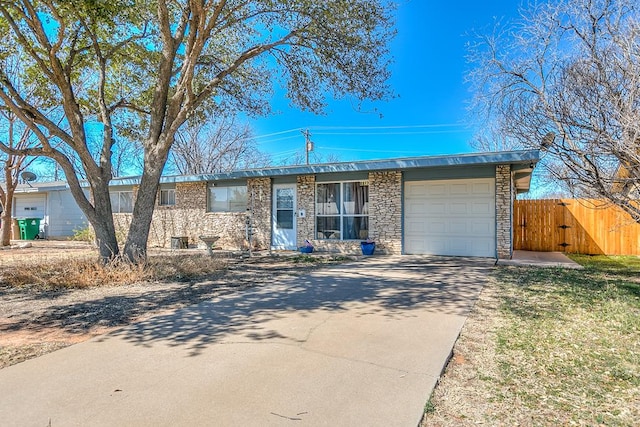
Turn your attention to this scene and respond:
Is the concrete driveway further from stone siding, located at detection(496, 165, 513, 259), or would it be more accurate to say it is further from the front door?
the front door

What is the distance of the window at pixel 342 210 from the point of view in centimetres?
1109

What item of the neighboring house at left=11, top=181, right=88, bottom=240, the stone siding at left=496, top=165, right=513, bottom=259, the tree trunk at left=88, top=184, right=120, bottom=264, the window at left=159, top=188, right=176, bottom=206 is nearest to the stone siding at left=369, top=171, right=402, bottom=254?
the stone siding at left=496, top=165, right=513, bottom=259

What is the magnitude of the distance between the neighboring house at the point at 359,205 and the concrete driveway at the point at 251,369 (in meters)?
5.42

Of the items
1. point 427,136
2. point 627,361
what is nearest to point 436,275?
point 627,361

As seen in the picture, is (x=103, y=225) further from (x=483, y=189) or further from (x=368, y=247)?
(x=483, y=189)

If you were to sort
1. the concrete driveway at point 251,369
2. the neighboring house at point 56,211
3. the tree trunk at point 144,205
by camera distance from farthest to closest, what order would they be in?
the neighboring house at point 56,211
the tree trunk at point 144,205
the concrete driveway at point 251,369

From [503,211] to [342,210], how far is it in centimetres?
443

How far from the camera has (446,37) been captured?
889 cm

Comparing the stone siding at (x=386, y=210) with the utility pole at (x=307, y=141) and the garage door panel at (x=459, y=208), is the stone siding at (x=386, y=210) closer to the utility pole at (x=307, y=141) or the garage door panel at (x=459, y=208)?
the garage door panel at (x=459, y=208)

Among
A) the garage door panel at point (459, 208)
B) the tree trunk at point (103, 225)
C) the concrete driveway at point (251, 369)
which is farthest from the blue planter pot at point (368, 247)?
the tree trunk at point (103, 225)

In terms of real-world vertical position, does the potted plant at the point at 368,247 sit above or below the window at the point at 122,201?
below

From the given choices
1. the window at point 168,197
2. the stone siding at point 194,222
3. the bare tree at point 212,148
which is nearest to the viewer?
the stone siding at point 194,222

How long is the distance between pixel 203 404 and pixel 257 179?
35.0 ft

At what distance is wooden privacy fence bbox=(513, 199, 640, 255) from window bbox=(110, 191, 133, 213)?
A: 1515cm
